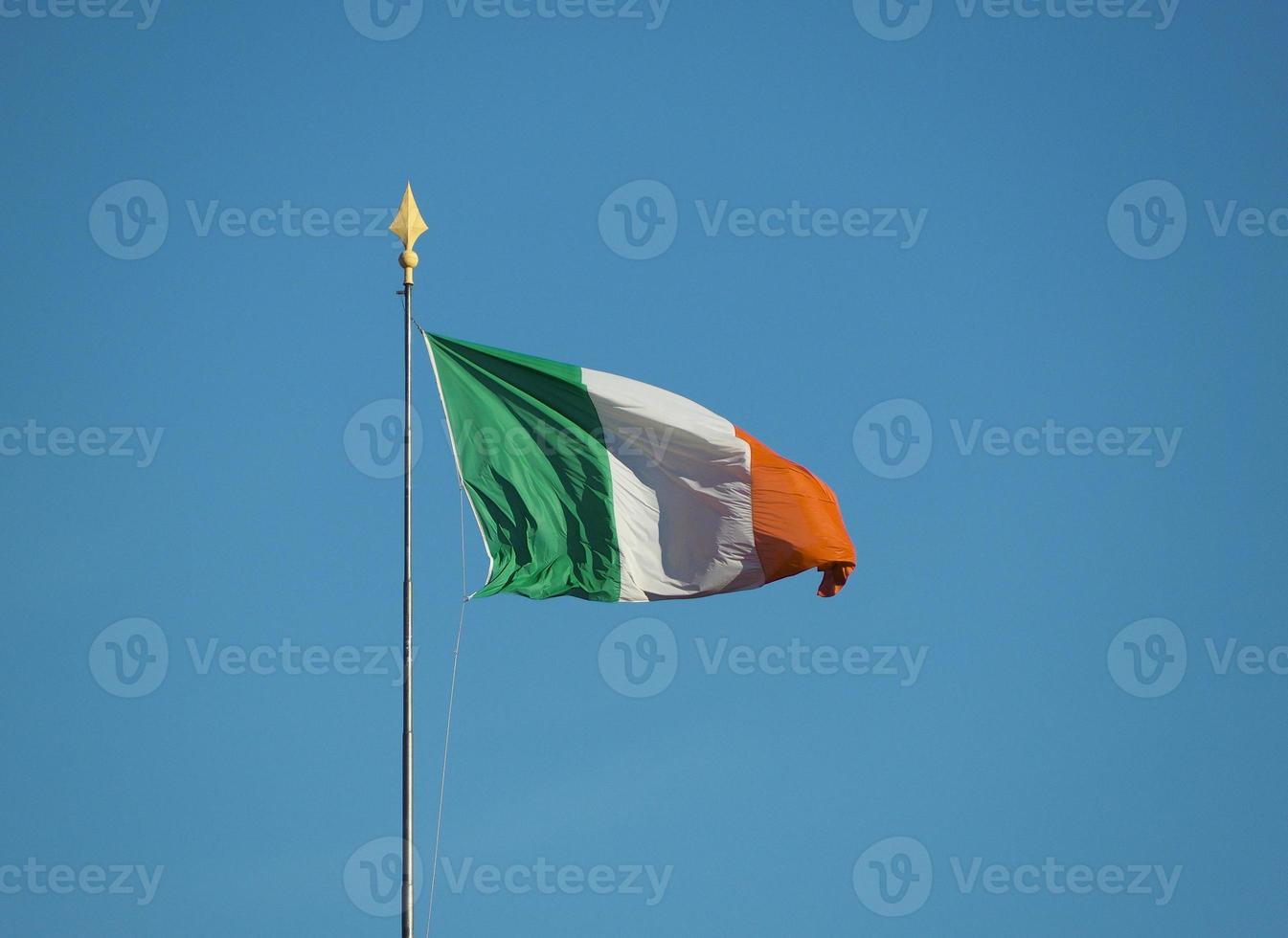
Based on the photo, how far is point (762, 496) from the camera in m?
38.6

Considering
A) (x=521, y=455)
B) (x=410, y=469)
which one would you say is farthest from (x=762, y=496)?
(x=410, y=469)

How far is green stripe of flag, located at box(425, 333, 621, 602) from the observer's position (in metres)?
36.8

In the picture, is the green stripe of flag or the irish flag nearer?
the green stripe of flag

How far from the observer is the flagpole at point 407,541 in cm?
3253

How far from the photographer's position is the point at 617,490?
37875mm

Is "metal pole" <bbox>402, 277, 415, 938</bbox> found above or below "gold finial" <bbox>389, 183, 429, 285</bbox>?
below

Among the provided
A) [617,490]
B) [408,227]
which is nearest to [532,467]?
[617,490]

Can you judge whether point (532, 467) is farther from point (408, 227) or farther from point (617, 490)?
point (408, 227)

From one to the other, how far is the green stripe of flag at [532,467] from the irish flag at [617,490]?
0.9 inches

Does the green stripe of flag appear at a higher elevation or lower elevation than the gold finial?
lower

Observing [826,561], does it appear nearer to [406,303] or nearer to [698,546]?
[698,546]

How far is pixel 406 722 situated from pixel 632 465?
7.36 meters

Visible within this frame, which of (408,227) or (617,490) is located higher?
(408,227)

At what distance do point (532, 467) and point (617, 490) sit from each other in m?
1.58
